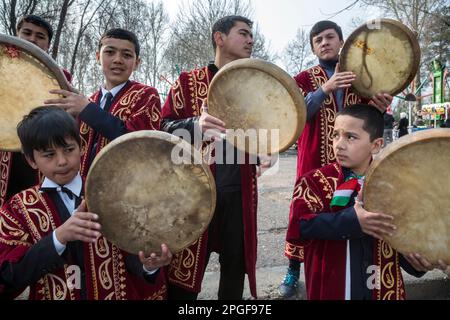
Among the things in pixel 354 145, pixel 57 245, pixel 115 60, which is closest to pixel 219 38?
pixel 115 60

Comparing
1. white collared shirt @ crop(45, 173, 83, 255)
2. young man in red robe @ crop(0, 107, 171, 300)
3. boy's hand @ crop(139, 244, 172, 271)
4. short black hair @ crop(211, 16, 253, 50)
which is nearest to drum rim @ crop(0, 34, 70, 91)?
young man in red robe @ crop(0, 107, 171, 300)

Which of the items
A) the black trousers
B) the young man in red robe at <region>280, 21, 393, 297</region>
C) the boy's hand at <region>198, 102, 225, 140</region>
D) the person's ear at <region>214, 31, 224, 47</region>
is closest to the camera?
the boy's hand at <region>198, 102, 225, 140</region>

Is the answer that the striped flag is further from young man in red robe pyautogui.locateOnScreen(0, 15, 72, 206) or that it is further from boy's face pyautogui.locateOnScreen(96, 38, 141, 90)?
young man in red robe pyautogui.locateOnScreen(0, 15, 72, 206)

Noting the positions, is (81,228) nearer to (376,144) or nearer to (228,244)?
(228,244)

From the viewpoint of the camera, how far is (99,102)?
243 centimetres

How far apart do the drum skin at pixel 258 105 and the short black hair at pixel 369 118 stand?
9.6 inches

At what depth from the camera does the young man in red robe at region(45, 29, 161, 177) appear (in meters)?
2.23

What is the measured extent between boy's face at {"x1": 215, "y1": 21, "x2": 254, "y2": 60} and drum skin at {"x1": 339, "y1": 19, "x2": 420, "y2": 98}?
0.62 metres

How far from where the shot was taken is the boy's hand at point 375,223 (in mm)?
1702

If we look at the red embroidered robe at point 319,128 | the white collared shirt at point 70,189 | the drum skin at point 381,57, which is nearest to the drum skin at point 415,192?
the drum skin at point 381,57

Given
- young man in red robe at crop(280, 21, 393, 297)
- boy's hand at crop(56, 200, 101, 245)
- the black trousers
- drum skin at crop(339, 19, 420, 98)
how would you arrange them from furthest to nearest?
young man in red robe at crop(280, 21, 393, 297) → the black trousers → drum skin at crop(339, 19, 420, 98) → boy's hand at crop(56, 200, 101, 245)

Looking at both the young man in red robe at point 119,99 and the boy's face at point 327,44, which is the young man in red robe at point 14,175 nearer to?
the young man in red robe at point 119,99

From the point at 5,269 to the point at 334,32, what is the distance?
2448 mm
